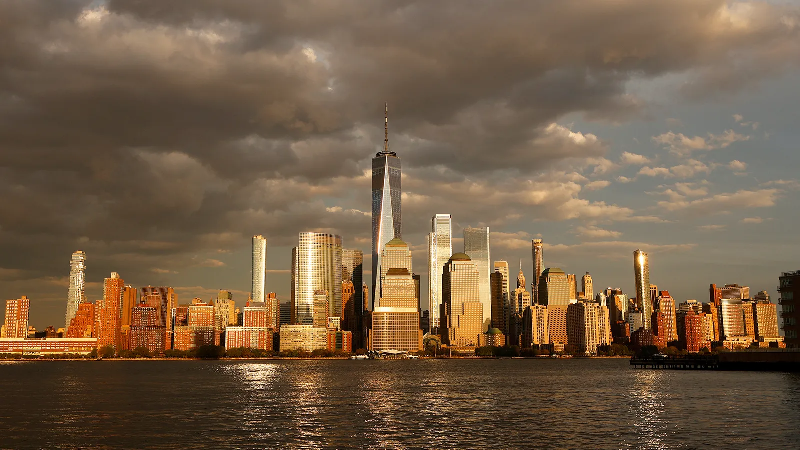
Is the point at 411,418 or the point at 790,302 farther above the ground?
the point at 790,302

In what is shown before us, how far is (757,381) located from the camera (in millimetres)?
160875

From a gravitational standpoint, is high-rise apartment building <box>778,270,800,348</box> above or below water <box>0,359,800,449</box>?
above

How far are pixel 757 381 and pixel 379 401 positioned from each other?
8836 cm

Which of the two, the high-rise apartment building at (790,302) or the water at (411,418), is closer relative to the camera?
the water at (411,418)

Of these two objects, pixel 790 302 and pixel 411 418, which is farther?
pixel 790 302

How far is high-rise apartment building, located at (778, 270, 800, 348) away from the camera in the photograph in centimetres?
18712

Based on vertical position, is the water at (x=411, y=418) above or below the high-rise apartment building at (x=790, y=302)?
below

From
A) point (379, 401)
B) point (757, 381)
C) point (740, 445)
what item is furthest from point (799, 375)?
point (740, 445)

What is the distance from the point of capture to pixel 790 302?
188625 mm

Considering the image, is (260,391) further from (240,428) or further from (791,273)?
(791,273)

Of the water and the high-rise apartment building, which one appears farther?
the high-rise apartment building

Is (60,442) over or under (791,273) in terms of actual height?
under

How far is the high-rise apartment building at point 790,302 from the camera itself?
187125mm

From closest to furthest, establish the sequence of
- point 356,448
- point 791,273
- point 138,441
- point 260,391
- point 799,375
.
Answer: point 356,448
point 138,441
point 260,391
point 799,375
point 791,273
